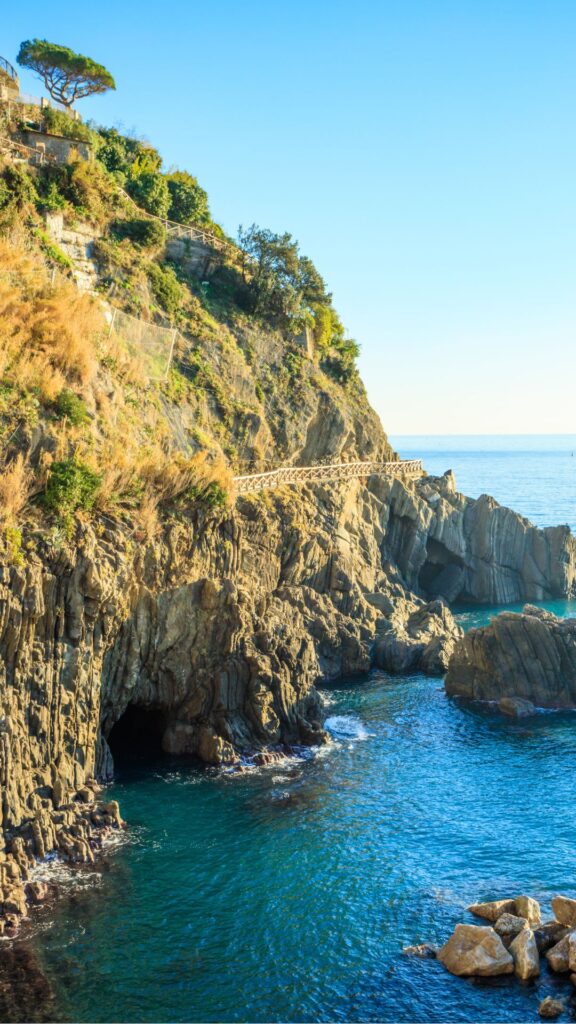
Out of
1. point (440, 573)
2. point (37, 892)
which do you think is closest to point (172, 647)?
point (37, 892)

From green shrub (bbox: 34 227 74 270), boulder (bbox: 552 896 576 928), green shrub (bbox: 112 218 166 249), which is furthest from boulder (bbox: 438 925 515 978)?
green shrub (bbox: 112 218 166 249)

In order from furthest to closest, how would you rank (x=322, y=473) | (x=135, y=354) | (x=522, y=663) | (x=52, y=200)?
(x=322, y=473)
(x=52, y=200)
(x=135, y=354)
(x=522, y=663)

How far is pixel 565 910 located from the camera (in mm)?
27203

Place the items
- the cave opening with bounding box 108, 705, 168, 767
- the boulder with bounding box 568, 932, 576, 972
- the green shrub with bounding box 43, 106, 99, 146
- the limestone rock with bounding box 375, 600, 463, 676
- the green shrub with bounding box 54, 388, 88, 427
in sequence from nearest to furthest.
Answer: the boulder with bounding box 568, 932, 576, 972 < the green shrub with bounding box 54, 388, 88, 427 < the cave opening with bounding box 108, 705, 168, 767 < the limestone rock with bounding box 375, 600, 463, 676 < the green shrub with bounding box 43, 106, 99, 146

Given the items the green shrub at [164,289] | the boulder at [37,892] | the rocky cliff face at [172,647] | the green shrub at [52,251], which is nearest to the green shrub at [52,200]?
the green shrub at [52,251]

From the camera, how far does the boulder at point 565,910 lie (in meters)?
27.0

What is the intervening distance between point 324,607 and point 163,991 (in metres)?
34.6

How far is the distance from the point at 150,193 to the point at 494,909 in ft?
189

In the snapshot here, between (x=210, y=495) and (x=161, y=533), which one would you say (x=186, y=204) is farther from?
(x=161, y=533)

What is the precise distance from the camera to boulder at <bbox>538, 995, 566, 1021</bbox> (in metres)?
23.9

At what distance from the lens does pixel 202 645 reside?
43.0 meters

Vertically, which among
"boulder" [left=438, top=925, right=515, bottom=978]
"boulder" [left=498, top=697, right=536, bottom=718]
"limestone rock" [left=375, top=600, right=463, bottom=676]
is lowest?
"boulder" [left=438, top=925, right=515, bottom=978]

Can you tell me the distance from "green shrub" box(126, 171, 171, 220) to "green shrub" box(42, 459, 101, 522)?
1449 inches

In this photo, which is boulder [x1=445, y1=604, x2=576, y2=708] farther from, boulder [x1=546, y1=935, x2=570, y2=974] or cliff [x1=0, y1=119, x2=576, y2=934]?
boulder [x1=546, y1=935, x2=570, y2=974]
